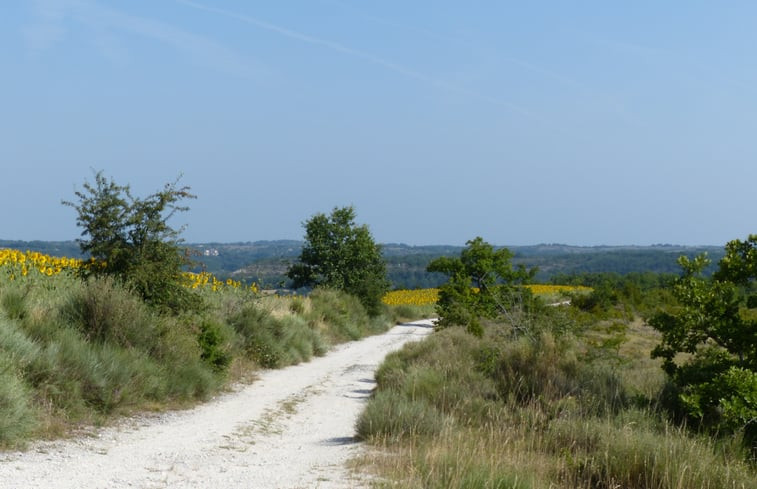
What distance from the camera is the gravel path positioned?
7.86 metres

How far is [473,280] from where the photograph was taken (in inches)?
1061

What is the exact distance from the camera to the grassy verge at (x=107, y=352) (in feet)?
33.4

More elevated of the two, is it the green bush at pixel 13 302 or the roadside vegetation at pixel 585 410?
the green bush at pixel 13 302

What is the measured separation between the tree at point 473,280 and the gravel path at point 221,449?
10455 millimetres

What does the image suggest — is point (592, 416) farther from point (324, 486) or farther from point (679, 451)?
point (324, 486)

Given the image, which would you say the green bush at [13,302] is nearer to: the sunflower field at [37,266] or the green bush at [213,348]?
the sunflower field at [37,266]

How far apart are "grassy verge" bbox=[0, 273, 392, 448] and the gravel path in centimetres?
46

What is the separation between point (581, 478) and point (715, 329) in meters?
3.63

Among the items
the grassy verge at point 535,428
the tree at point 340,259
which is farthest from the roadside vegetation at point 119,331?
the tree at point 340,259

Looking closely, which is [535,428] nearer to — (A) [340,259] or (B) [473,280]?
(B) [473,280]

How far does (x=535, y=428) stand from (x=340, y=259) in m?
Result: 28.8

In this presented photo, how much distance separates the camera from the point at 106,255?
650 inches

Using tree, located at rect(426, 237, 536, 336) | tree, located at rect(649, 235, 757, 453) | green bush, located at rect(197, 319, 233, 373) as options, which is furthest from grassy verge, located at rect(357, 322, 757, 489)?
tree, located at rect(426, 237, 536, 336)

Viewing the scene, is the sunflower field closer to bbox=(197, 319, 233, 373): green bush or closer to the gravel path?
bbox=(197, 319, 233, 373): green bush
